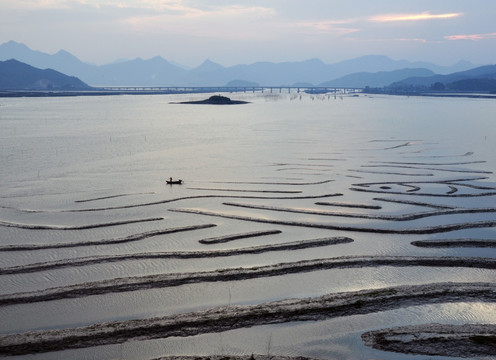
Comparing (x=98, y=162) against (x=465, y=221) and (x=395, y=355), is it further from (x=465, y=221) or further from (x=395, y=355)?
(x=395, y=355)

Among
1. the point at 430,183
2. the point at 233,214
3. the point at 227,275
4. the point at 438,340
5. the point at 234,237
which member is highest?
the point at 430,183

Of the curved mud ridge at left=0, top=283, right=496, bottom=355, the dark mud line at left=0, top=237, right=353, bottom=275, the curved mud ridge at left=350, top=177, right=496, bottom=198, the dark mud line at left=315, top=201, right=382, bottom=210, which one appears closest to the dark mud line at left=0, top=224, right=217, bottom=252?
the dark mud line at left=0, top=237, right=353, bottom=275

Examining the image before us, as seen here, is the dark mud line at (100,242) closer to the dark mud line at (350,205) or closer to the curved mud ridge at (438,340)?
the dark mud line at (350,205)

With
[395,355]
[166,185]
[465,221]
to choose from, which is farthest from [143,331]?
[166,185]

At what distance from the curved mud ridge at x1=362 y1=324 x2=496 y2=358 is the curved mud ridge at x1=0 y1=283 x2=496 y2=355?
1.50 m

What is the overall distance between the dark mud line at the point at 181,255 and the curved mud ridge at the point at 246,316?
5.07m

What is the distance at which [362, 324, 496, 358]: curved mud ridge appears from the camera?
12.7m

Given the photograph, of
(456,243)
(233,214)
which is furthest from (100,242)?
(456,243)

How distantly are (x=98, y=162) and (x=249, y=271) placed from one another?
3104 centimetres

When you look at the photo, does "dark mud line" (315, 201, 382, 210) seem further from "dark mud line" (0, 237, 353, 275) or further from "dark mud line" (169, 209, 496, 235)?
"dark mud line" (0, 237, 353, 275)

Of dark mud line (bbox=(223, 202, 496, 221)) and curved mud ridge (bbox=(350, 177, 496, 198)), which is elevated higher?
curved mud ridge (bbox=(350, 177, 496, 198))

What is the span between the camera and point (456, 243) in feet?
71.5

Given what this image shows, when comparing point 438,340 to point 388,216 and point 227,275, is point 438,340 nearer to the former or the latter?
point 227,275

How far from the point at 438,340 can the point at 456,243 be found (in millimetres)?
9593
